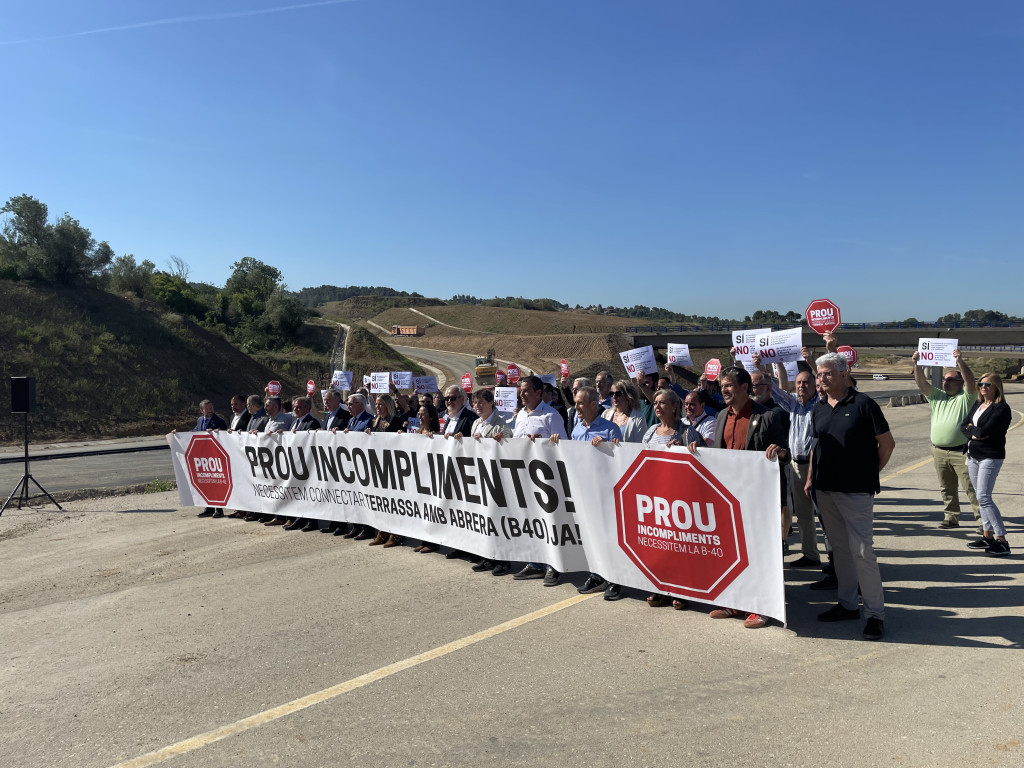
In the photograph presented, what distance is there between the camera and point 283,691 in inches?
174

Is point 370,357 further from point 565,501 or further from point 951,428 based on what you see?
point 565,501

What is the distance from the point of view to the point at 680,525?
5605mm

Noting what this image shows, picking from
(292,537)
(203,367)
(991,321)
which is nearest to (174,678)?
(292,537)

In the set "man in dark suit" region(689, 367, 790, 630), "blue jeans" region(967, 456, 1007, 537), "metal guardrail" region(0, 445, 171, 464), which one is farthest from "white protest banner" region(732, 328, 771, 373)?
"metal guardrail" region(0, 445, 171, 464)

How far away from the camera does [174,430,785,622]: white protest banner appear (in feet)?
17.3

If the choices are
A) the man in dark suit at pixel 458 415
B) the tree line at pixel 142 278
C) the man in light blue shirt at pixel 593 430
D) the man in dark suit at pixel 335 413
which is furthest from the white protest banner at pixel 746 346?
the tree line at pixel 142 278

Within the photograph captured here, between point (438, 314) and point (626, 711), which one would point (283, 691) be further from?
point (438, 314)

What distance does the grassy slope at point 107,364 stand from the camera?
3036cm

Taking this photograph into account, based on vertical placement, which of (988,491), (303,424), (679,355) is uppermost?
(679,355)

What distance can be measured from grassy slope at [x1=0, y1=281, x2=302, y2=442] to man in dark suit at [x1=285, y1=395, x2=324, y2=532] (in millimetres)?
23645

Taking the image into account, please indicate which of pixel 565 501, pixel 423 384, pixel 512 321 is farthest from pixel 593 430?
pixel 512 321

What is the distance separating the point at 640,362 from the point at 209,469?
7094mm

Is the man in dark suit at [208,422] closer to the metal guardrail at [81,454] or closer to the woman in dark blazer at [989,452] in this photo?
the metal guardrail at [81,454]

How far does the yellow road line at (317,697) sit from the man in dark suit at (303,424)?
505 cm
